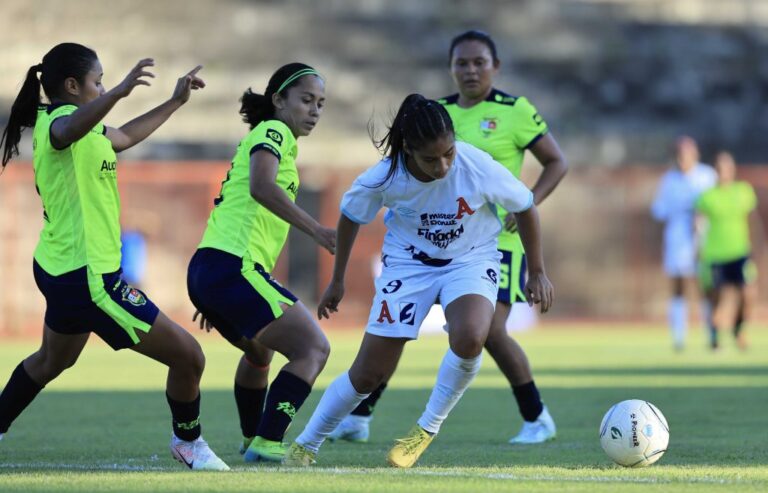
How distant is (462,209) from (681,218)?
11.0m

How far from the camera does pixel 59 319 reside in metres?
6.17

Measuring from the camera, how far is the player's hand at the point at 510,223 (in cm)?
781

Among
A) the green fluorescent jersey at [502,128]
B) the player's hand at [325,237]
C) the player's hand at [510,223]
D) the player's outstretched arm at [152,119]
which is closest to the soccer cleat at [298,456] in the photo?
the player's hand at [325,237]

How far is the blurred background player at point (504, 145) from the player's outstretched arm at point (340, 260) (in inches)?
57.5

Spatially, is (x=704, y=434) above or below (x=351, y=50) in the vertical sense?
below

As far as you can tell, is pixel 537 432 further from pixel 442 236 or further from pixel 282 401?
pixel 282 401

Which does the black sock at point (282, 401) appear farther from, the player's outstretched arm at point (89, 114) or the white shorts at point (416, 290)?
the player's outstretched arm at point (89, 114)

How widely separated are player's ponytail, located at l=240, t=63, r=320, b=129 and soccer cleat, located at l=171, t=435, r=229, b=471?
5.38 feet

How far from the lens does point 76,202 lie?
6.17 metres

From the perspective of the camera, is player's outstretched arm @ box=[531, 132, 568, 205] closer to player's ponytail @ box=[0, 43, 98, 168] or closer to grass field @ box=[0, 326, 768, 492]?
grass field @ box=[0, 326, 768, 492]

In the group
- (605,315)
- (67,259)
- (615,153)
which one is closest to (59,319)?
(67,259)

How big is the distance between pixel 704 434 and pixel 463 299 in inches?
91.8

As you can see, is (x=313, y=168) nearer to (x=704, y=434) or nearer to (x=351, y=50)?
(x=351, y=50)

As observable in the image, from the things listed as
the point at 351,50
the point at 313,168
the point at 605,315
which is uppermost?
the point at 351,50
